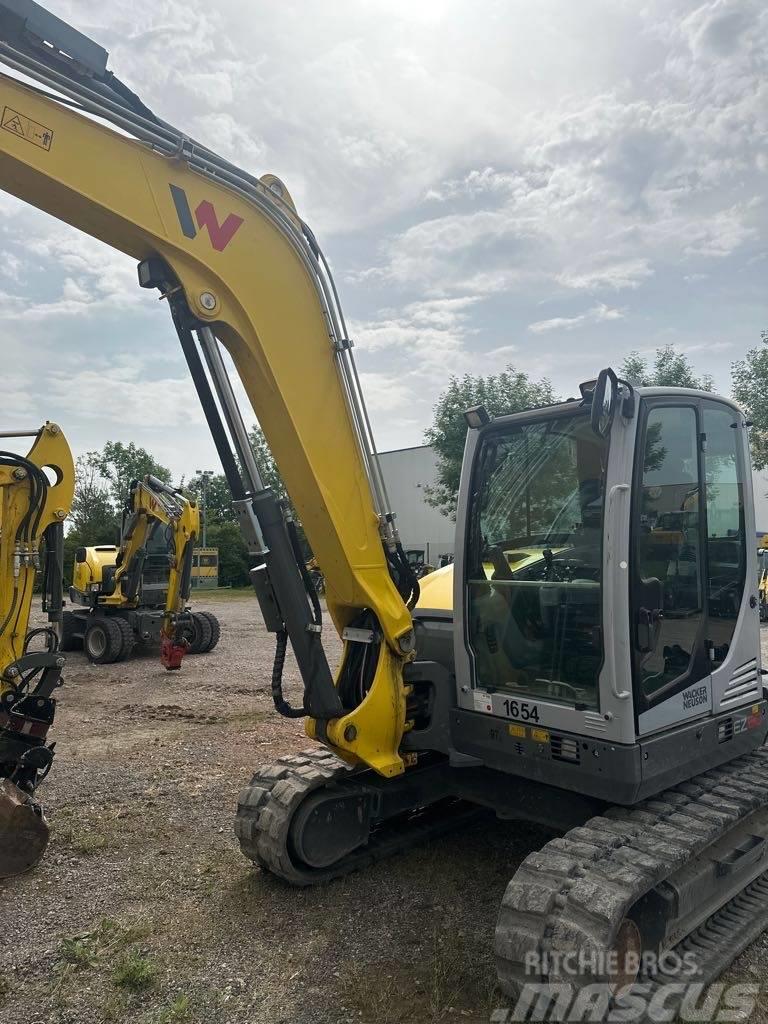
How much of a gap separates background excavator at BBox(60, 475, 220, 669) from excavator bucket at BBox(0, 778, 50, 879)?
24.7ft

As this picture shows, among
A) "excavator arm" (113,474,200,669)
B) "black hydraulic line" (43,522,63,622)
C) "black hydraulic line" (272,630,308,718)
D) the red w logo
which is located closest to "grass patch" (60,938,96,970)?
"black hydraulic line" (272,630,308,718)

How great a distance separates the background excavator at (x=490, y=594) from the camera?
126 inches

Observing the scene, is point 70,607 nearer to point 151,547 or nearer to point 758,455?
point 151,547

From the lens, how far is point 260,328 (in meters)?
3.76

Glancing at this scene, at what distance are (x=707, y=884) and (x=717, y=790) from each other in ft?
1.54

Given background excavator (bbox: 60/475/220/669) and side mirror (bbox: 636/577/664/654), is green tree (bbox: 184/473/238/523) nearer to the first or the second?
background excavator (bbox: 60/475/220/669)

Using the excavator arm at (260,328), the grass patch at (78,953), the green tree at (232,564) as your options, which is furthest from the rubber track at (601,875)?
the green tree at (232,564)

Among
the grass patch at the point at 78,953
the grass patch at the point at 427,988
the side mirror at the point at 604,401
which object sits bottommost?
the grass patch at the point at 427,988

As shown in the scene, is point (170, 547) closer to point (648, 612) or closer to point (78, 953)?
point (78, 953)

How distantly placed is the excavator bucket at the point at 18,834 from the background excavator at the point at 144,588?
24.7ft

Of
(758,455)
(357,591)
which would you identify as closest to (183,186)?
(357,591)

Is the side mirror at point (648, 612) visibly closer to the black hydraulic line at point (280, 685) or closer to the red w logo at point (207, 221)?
the black hydraulic line at point (280, 685)

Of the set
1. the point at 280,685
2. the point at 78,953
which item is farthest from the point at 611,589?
the point at 78,953

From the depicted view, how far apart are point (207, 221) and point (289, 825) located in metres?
3.10
